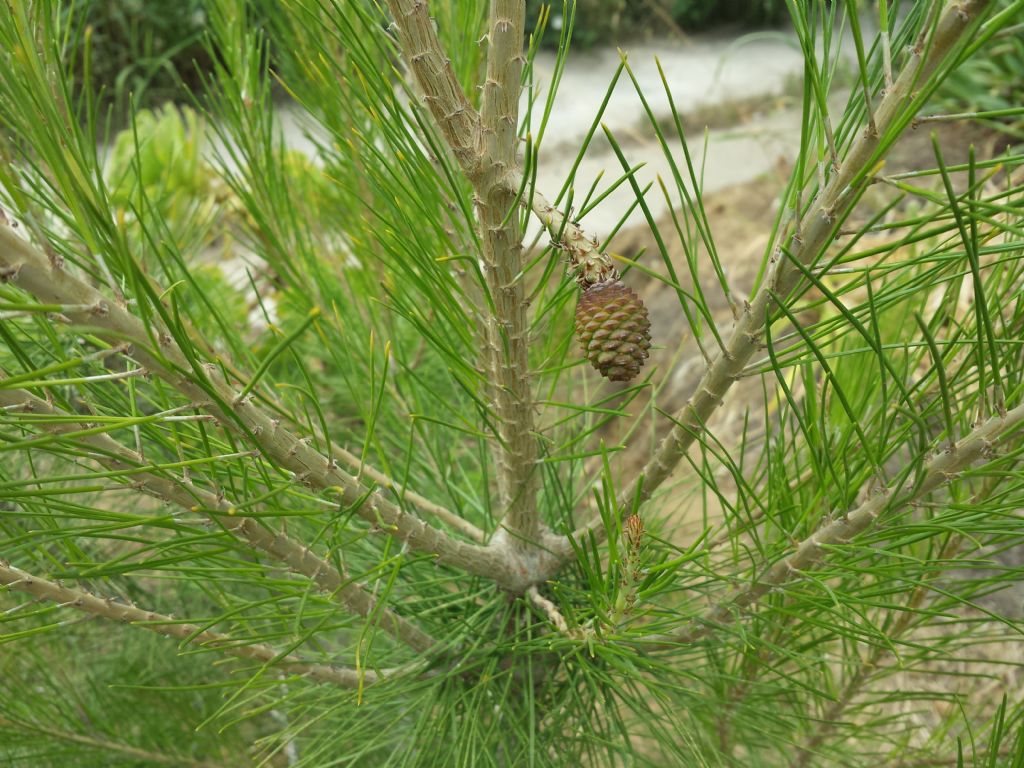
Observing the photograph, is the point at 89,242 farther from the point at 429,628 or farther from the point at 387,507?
the point at 429,628

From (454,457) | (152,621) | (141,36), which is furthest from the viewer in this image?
(141,36)

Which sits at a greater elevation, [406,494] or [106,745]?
[406,494]

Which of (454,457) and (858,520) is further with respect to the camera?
(454,457)

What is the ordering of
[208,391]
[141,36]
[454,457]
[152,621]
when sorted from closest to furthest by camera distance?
[208,391], [152,621], [454,457], [141,36]

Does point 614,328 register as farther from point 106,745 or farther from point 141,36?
point 141,36

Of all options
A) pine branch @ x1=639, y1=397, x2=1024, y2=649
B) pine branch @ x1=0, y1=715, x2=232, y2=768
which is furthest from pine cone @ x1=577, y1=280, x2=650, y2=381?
pine branch @ x1=0, y1=715, x2=232, y2=768

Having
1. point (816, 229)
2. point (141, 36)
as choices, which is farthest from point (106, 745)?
point (141, 36)

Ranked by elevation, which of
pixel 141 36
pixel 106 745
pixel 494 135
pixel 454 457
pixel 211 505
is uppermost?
pixel 141 36
